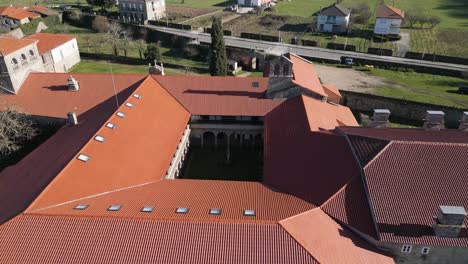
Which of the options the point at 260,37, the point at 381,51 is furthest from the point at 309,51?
the point at 381,51

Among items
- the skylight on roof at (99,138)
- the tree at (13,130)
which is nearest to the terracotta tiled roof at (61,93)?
the tree at (13,130)

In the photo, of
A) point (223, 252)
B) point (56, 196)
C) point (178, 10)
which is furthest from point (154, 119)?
point (178, 10)

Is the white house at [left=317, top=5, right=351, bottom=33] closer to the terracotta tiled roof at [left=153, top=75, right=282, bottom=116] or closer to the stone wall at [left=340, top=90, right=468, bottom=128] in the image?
the stone wall at [left=340, top=90, right=468, bottom=128]

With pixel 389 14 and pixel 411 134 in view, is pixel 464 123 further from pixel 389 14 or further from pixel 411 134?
pixel 389 14

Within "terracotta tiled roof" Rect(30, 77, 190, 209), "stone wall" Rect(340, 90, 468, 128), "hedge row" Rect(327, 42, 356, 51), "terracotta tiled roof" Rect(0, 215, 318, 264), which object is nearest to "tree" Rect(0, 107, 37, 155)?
"terracotta tiled roof" Rect(30, 77, 190, 209)

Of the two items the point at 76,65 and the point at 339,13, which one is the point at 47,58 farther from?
the point at 339,13

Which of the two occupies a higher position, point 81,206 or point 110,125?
point 110,125
